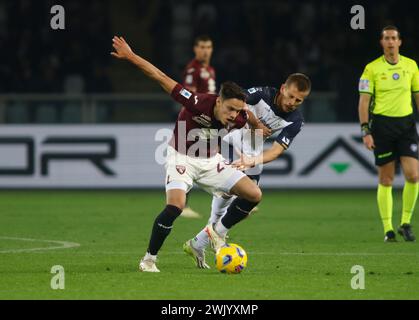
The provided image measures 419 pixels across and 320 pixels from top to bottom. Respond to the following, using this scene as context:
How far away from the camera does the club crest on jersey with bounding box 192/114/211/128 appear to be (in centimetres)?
919

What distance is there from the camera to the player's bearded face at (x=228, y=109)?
898cm

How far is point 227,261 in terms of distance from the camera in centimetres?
895

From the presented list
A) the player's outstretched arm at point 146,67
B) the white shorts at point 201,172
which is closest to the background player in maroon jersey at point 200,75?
the white shorts at point 201,172

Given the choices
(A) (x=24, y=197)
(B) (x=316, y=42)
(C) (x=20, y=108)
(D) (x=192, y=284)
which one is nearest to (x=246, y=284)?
(D) (x=192, y=284)

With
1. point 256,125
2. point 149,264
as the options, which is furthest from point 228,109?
point 149,264

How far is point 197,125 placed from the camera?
9328 mm

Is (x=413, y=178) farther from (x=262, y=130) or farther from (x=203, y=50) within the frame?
(x=203, y=50)

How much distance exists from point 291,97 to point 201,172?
1146 millimetres

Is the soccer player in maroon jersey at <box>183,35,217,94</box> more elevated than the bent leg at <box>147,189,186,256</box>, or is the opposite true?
the soccer player in maroon jersey at <box>183,35,217,94</box>

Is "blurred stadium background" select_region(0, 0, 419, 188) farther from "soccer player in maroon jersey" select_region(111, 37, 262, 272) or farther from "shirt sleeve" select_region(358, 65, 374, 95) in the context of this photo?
"soccer player in maroon jersey" select_region(111, 37, 262, 272)

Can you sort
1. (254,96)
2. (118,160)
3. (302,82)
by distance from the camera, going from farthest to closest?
(118,160) → (254,96) → (302,82)

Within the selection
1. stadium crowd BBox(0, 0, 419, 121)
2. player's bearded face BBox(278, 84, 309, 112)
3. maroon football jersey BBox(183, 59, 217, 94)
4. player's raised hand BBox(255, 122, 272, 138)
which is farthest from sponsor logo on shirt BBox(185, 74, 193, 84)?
stadium crowd BBox(0, 0, 419, 121)

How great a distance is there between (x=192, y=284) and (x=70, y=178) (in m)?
10.9

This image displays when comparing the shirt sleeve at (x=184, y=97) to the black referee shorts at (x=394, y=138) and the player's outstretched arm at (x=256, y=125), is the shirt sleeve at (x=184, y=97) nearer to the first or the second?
the player's outstretched arm at (x=256, y=125)
